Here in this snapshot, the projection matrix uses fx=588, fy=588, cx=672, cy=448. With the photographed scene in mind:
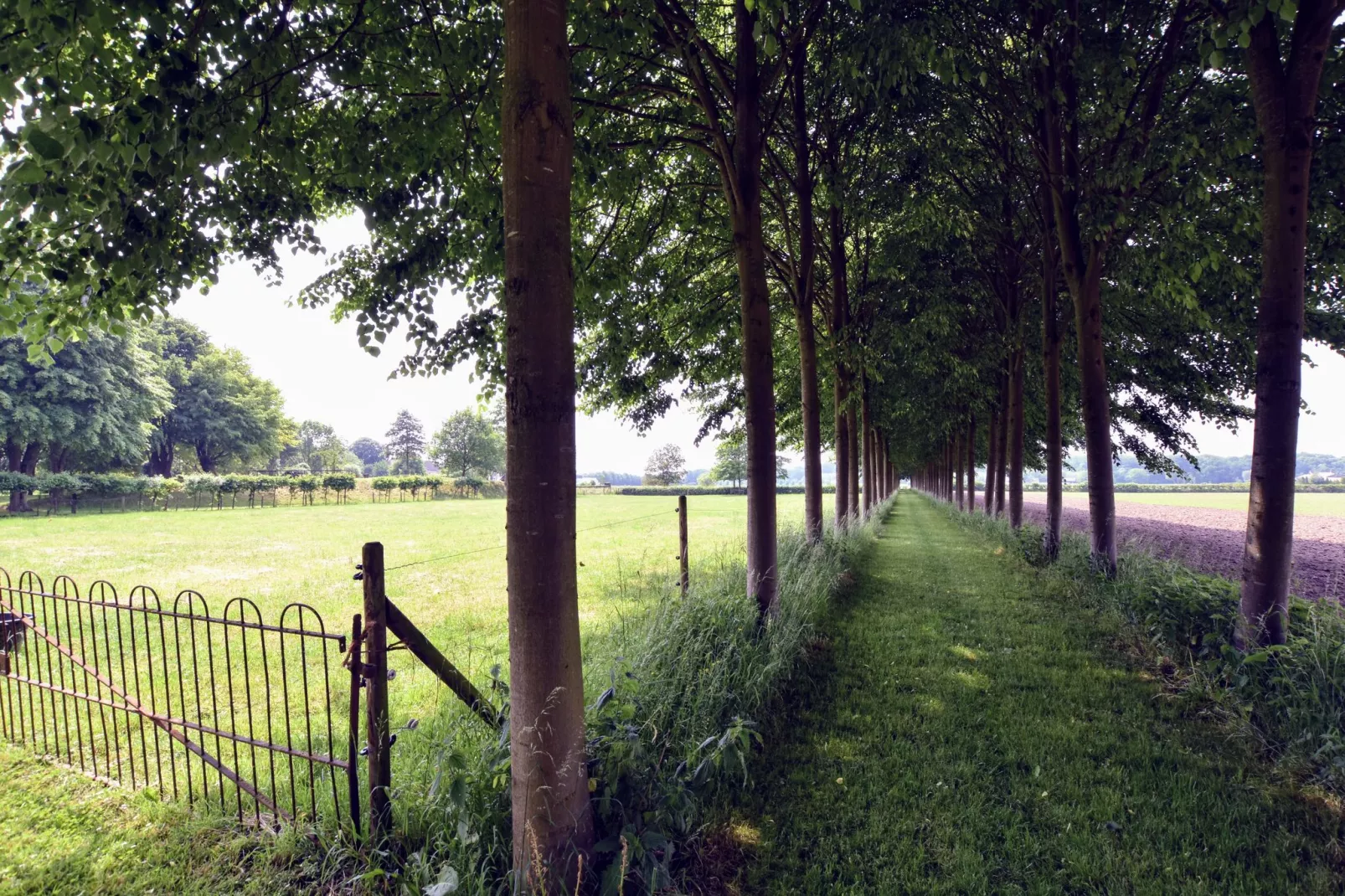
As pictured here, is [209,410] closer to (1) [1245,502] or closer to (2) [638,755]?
(2) [638,755]

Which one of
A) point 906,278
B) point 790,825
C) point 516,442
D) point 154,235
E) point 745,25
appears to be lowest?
point 790,825

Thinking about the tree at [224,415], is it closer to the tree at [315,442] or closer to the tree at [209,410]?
the tree at [209,410]

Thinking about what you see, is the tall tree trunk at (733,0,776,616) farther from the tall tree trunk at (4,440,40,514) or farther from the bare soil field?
the tall tree trunk at (4,440,40,514)

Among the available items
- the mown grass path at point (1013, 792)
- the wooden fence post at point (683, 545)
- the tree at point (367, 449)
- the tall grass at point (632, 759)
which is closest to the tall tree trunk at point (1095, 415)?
the mown grass path at point (1013, 792)

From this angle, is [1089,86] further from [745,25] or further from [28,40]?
[28,40]

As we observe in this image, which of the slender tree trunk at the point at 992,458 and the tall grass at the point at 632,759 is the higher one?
the slender tree trunk at the point at 992,458

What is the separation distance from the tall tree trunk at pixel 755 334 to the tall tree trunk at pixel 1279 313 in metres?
3.86

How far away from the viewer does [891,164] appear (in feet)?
25.9

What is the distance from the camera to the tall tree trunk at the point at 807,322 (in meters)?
8.66

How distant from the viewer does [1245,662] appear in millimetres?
4184

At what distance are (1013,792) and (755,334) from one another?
449 cm

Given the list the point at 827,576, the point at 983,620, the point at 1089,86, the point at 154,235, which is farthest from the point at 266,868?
the point at 1089,86

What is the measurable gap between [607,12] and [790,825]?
576cm

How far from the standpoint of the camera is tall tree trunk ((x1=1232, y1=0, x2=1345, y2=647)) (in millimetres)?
4551
